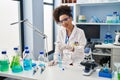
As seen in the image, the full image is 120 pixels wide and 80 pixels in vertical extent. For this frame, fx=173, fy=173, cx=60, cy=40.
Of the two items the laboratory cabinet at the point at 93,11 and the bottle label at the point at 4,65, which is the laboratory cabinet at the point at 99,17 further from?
the bottle label at the point at 4,65

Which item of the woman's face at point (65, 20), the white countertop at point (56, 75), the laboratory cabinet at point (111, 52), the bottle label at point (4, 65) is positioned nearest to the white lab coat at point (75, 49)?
the woman's face at point (65, 20)

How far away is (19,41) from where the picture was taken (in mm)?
3365

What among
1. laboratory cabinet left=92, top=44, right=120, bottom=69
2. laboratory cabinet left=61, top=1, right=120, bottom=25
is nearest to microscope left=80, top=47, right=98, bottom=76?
laboratory cabinet left=92, top=44, right=120, bottom=69

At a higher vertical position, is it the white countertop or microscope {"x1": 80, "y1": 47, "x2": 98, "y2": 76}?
microscope {"x1": 80, "y1": 47, "x2": 98, "y2": 76}

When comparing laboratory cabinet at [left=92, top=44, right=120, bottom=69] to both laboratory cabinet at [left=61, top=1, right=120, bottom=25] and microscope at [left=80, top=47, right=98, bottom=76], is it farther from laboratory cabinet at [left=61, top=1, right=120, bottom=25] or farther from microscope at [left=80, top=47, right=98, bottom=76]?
microscope at [left=80, top=47, right=98, bottom=76]

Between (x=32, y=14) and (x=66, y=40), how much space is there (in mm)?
1257

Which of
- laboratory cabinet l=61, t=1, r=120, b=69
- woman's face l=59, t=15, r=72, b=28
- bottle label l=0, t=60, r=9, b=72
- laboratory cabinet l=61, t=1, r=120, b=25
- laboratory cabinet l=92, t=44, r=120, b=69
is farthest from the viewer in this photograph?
laboratory cabinet l=61, t=1, r=120, b=25

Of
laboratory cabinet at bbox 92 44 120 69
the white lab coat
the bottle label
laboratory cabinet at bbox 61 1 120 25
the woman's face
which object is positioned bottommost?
laboratory cabinet at bbox 92 44 120 69

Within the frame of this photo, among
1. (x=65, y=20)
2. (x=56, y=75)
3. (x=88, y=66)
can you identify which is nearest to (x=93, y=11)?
(x=65, y=20)

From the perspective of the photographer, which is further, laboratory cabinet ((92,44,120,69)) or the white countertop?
laboratory cabinet ((92,44,120,69))

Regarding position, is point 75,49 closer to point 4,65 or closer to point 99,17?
point 4,65

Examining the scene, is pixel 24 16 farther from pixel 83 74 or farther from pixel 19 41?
pixel 83 74

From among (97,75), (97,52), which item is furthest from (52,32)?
(97,75)

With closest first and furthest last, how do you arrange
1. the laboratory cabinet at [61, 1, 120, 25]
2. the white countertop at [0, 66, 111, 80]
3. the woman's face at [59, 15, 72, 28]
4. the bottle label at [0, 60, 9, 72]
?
the white countertop at [0, 66, 111, 80], the bottle label at [0, 60, 9, 72], the woman's face at [59, 15, 72, 28], the laboratory cabinet at [61, 1, 120, 25]
